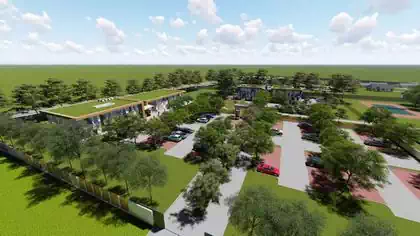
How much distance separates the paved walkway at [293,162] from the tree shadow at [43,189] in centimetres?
2551

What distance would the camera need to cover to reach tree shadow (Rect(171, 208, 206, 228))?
52.4 feet

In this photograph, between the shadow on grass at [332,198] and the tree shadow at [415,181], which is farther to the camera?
the tree shadow at [415,181]

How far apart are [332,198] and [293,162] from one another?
7.96 meters

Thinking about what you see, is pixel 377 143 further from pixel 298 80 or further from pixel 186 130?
pixel 298 80

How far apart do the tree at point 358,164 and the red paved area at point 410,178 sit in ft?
17.6

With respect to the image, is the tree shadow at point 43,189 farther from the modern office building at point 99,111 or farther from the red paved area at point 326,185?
the red paved area at point 326,185

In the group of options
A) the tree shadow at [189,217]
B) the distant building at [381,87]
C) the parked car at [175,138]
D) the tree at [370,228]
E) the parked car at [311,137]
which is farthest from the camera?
the distant building at [381,87]

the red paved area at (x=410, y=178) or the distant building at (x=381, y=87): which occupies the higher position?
the distant building at (x=381, y=87)

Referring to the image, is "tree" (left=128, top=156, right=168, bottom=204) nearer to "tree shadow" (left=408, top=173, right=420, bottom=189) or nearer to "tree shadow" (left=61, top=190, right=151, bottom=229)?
"tree shadow" (left=61, top=190, right=151, bottom=229)

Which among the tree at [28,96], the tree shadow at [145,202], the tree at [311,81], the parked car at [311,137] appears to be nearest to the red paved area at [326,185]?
the parked car at [311,137]

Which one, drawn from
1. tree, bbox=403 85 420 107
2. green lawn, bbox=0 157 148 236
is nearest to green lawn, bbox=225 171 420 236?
green lawn, bbox=0 157 148 236

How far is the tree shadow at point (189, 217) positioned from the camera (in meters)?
16.0

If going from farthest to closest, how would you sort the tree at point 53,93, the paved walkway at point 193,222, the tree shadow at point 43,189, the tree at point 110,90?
the tree at point 110,90
the tree at point 53,93
the tree shadow at point 43,189
the paved walkway at point 193,222

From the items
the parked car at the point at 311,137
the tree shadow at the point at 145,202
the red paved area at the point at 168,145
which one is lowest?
the tree shadow at the point at 145,202
